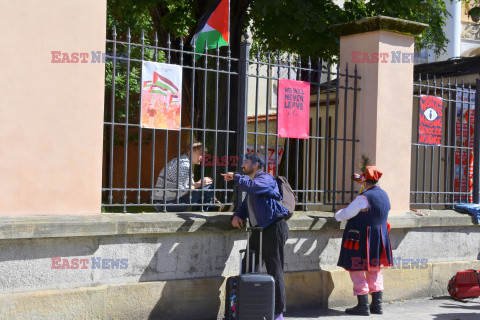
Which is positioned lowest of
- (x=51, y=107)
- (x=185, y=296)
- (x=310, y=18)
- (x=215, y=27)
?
(x=185, y=296)

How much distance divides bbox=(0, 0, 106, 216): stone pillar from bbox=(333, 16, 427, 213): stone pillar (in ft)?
11.4

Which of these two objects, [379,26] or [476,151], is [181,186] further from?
[476,151]

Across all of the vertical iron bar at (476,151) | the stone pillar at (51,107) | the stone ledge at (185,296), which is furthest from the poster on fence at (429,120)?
the stone pillar at (51,107)

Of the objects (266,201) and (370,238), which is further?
(370,238)

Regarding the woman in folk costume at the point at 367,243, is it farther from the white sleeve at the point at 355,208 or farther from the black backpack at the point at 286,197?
the black backpack at the point at 286,197

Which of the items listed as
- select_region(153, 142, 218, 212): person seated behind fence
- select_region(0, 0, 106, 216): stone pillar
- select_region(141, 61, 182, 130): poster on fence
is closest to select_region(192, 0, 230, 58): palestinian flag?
select_region(141, 61, 182, 130): poster on fence

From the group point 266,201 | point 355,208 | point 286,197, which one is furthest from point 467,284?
point 266,201

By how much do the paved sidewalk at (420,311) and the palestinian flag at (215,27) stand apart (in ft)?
10.5

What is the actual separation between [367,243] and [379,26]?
277cm

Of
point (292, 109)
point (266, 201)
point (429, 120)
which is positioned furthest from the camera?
point (429, 120)

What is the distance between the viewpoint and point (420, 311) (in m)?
7.63

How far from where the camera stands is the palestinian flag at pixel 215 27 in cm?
721

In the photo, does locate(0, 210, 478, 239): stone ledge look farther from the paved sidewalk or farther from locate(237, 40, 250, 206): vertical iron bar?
the paved sidewalk

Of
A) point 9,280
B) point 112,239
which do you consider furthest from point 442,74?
point 9,280
